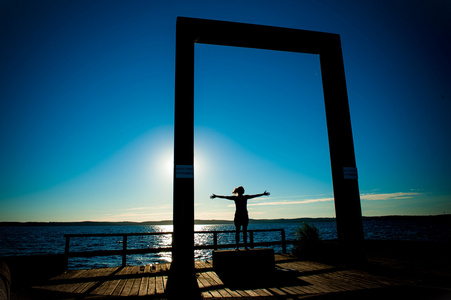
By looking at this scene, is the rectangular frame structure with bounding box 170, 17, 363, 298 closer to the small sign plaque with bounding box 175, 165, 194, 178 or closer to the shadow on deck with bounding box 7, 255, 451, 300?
the small sign plaque with bounding box 175, 165, 194, 178

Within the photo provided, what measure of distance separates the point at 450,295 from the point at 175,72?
606 centimetres

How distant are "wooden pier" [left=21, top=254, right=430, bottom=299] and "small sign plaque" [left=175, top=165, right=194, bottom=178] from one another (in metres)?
2.08

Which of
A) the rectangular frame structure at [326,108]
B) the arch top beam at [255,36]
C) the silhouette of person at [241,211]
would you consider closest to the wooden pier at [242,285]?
the rectangular frame structure at [326,108]

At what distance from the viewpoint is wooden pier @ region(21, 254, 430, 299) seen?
3895 millimetres

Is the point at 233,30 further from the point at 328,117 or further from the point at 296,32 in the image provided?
the point at 328,117

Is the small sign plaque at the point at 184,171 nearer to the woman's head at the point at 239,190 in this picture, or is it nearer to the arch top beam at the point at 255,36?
the woman's head at the point at 239,190

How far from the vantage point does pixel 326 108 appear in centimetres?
627

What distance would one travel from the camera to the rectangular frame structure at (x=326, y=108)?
Answer: 4.49 metres

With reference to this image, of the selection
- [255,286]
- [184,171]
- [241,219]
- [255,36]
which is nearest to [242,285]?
[255,286]

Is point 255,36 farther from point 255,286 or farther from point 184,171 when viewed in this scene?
point 255,286

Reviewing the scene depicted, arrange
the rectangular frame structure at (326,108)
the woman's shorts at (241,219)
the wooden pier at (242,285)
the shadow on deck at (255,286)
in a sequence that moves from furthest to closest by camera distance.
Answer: the woman's shorts at (241,219) < the rectangular frame structure at (326,108) < the wooden pier at (242,285) < the shadow on deck at (255,286)

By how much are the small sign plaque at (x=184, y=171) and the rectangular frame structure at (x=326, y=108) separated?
2 centimetres

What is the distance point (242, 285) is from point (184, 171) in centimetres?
252

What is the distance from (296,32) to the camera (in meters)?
5.95
